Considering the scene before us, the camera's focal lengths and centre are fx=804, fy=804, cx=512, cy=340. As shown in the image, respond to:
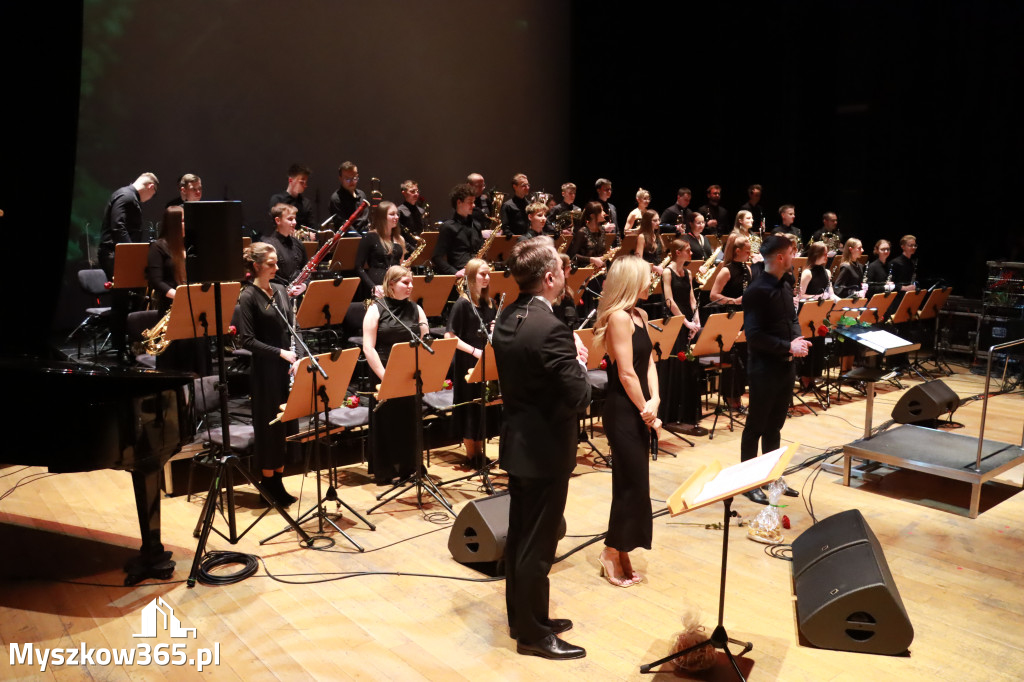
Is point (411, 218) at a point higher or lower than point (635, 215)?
lower

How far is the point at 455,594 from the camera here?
4.46 metres

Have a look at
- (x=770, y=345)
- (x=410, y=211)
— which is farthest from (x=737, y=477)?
(x=410, y=211)

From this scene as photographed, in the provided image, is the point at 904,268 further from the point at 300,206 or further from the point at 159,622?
the point at 159,622

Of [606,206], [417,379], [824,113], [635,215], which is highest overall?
[824,113]

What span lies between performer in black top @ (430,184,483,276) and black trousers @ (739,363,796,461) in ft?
12.5

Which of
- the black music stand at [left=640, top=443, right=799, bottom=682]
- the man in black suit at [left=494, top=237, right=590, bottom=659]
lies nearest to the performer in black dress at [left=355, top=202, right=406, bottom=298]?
the man in black suit at [left=494, top=237, right=590, bottom=659]

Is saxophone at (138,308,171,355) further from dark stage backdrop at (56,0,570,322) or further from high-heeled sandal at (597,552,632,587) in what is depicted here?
high-heeled sandal at (597,552,632,587)

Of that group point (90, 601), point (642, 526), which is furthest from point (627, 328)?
point (90, 601)

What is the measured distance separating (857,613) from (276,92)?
30.4ft

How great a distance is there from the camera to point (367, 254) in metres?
7.70

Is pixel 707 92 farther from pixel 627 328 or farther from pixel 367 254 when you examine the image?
pixel 627 328

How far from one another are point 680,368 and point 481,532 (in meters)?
3.74

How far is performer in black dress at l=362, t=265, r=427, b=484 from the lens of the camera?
232 inches

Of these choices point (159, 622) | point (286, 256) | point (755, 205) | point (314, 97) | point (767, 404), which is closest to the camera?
point (159, 622)
